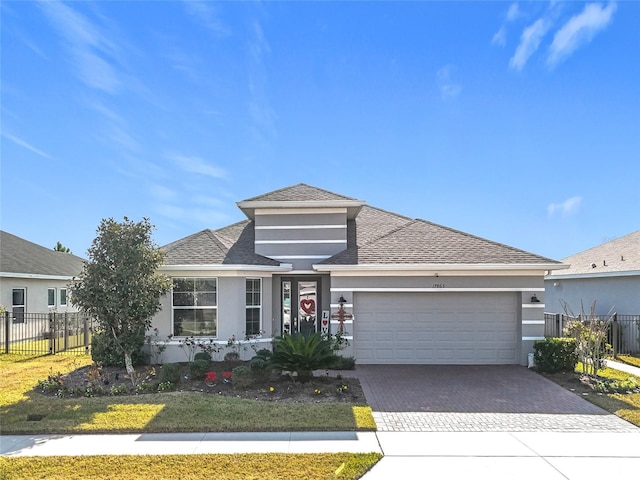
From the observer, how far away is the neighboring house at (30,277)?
60.7 ft

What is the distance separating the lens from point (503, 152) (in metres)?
16.2

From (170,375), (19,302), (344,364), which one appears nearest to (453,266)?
(344,364)

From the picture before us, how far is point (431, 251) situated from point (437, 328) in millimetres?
2441

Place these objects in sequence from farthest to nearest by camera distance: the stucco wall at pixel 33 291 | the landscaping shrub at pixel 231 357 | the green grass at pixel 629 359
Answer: the stucco wall at pixel 33 291 < the green grass at pixel 629 359 < the landscaping shrub at pixel 231 357

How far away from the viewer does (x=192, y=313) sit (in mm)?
13000

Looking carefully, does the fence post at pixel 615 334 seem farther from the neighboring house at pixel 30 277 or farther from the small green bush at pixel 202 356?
the neighboring house at pixel 30 277

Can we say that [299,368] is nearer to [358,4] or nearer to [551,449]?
[551,449]

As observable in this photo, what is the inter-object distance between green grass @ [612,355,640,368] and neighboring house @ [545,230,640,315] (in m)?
2.05

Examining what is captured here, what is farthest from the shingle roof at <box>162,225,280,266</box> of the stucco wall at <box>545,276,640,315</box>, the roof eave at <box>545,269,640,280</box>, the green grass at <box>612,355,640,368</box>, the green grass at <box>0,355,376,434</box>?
the roof eave at <box>545,269,640,280</box>

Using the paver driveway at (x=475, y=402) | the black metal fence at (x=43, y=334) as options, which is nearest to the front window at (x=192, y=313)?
the paver driveway at (x=475, y=402)

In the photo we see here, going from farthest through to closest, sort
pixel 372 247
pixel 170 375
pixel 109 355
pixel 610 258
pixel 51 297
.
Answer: pixel 51 297 < pixel 610 258 < pixel 372 247 < pixel 109 355 < pixel 170 375

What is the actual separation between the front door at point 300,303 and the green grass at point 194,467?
329 inches

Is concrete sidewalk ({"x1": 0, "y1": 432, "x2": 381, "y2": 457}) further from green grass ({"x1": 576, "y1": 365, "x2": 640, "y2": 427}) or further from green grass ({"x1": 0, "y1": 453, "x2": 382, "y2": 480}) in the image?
green grass ({"x1": 576, "y1": 365, "x2": 640, "y2": 427})

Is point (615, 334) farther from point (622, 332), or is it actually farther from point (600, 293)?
point (600, 293)
